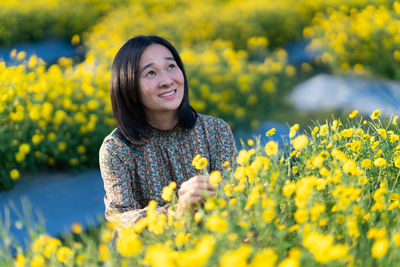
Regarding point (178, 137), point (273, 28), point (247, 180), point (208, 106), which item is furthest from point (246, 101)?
point (273, 28)

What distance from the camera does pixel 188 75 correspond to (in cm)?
464

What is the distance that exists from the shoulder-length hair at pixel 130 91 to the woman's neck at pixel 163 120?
3cm

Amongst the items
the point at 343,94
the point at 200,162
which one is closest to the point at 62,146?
the point at 200,162

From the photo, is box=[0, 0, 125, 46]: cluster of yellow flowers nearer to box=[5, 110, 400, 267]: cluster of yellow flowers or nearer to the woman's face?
the woman's face

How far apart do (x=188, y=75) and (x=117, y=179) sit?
2956 millimetres

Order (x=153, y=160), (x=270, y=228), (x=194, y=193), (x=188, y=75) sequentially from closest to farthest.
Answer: (x=270, y=228), (x=194, y=193), (x=153, y=160), (x=188, y=75)

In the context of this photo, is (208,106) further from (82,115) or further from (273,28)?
(273,28)

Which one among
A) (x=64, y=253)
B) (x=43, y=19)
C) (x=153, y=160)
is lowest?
(x=64, y=253)

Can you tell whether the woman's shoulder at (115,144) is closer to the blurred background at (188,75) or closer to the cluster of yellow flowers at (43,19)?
the blurred background at (188,75)

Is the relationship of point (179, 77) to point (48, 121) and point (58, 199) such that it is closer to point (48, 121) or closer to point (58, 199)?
point (58, 199)

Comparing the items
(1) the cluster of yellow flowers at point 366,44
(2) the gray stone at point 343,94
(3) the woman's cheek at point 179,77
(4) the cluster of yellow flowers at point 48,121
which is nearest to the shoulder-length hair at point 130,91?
(3) the woman's cheek at point 179,77

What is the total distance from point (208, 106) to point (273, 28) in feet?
18.0

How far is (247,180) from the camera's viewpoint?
1.52 meters

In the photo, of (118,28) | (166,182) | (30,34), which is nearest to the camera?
(166,182)
